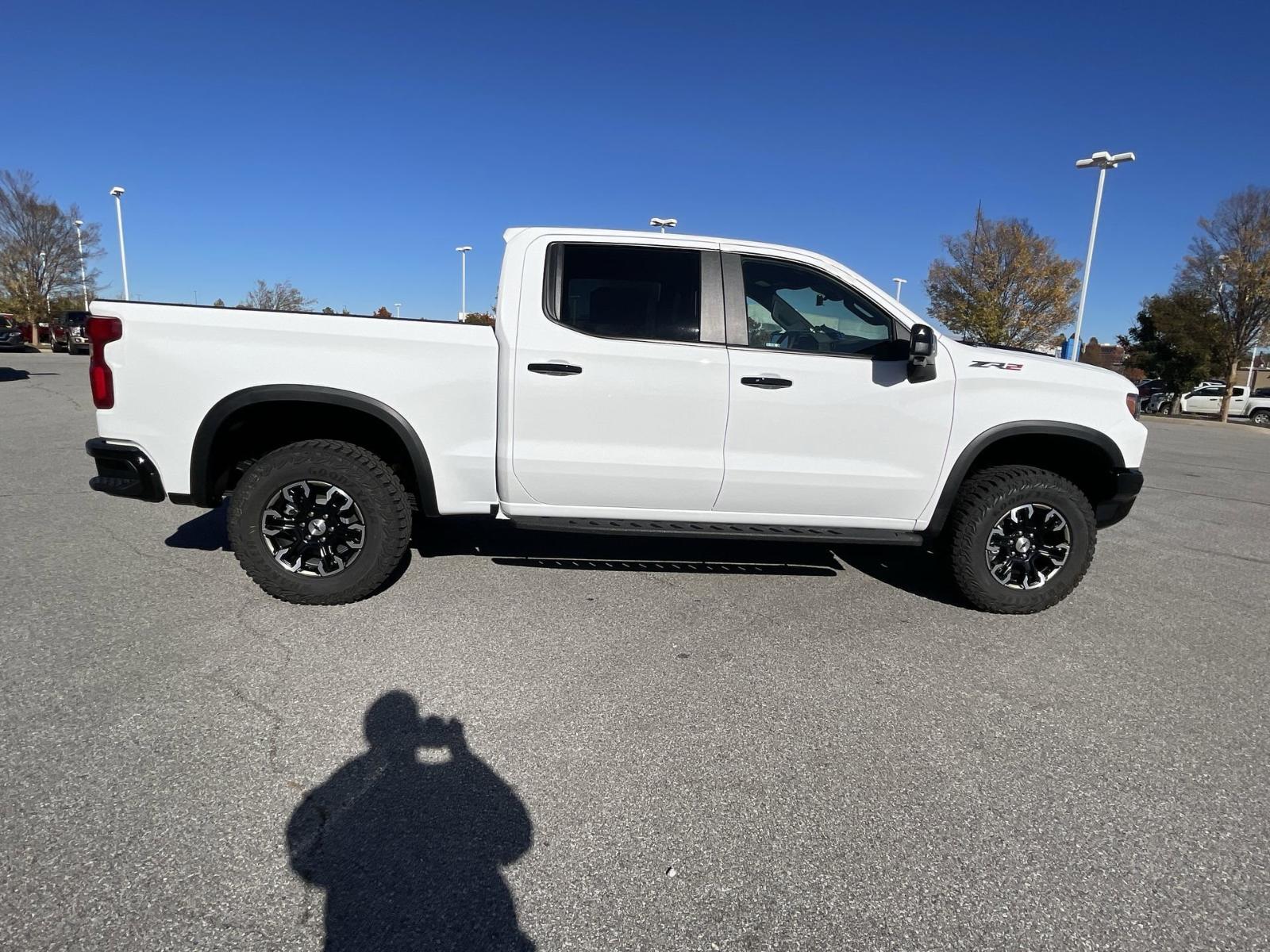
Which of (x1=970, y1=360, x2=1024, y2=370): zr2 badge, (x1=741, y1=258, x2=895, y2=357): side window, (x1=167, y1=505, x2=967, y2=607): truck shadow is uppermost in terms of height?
(x1=741, y1=258, x2=895, y2=357): side window

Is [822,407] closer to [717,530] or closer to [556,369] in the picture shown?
[717,530]

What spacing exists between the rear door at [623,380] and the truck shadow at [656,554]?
34.2 inches

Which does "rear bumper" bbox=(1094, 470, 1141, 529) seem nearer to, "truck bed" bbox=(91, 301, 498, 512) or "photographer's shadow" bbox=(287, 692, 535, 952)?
"truck bed" bbox=(91, 301, 498, 512)

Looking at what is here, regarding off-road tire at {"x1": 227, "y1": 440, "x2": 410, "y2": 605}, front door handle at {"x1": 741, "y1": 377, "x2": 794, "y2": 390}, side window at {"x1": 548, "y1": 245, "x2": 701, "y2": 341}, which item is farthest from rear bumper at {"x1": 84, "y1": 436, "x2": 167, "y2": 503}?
front door handle at {"x1": 741, "y1": 377, "x2": 794, "y2": 390}

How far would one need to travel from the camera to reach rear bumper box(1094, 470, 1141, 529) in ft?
14.2

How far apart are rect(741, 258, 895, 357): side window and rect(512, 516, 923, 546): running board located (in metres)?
1.02

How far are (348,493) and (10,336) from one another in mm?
37275

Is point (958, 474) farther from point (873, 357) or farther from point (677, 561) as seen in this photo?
point (677, 561)

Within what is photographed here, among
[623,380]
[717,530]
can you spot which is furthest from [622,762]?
[623,380]

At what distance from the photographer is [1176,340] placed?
31625 mm

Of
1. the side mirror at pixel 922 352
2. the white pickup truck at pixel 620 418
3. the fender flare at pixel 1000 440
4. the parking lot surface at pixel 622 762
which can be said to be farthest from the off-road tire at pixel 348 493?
the fender flare at pixel 1000 440

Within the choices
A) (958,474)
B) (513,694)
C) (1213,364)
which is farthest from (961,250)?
(513,694)

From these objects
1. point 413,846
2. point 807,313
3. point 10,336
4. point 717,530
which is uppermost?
point 807,313

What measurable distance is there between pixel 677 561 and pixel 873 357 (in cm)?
187
